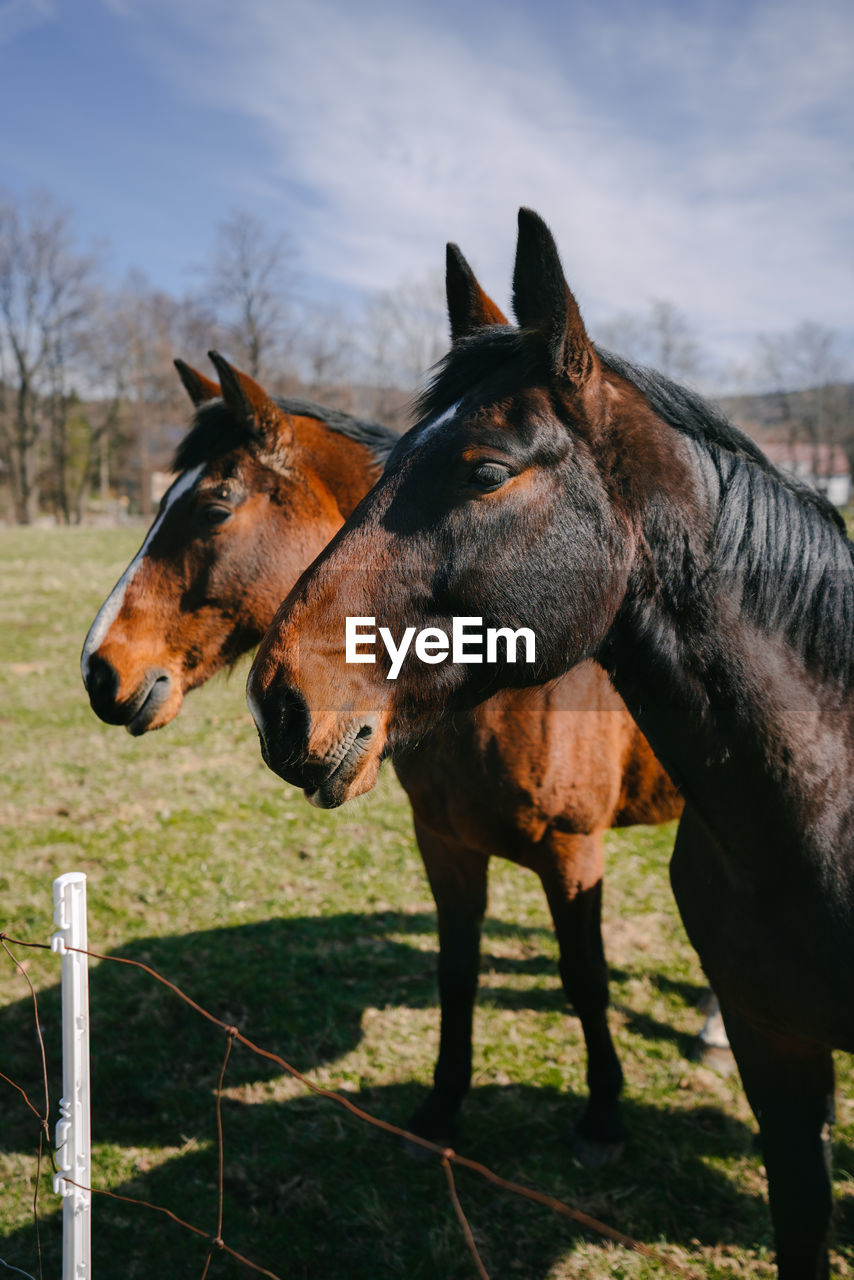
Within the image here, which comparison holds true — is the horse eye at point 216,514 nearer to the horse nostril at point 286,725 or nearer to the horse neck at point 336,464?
the horse neck at point 336,464

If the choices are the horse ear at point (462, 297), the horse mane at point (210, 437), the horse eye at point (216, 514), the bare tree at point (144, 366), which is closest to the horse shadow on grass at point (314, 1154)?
the horse eye at point (216, 514)

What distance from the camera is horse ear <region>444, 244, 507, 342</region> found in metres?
2.10

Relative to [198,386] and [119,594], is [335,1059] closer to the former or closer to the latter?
[119,594]

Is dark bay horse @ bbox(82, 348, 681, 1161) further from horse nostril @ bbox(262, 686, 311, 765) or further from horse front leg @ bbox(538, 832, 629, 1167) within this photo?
horse nostril @ bbox(262, 686, 311, 765)

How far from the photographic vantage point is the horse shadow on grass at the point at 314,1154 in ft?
9.35

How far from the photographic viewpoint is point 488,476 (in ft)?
5.43

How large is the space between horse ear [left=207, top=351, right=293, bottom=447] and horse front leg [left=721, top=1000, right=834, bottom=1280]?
2529 mm

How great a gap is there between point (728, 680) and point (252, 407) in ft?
6.94

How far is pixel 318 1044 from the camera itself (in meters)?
3.96

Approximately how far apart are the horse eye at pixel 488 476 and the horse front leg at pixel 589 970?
1.75 meters

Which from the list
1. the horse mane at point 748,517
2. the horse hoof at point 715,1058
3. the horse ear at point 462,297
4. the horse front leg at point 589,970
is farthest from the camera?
the horse hoof at point 715,1058

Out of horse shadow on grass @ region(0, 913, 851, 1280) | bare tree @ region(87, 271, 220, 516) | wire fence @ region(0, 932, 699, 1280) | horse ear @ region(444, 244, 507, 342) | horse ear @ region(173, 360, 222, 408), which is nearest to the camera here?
wire fence @ region(0, 932, 699, 1280)

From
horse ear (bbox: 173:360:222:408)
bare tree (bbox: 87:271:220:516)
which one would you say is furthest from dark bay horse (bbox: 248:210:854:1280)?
bare tree (bbox: 87:271:220:516)

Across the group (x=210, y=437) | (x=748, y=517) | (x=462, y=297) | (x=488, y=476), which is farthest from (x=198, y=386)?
(x=748, y=517)
